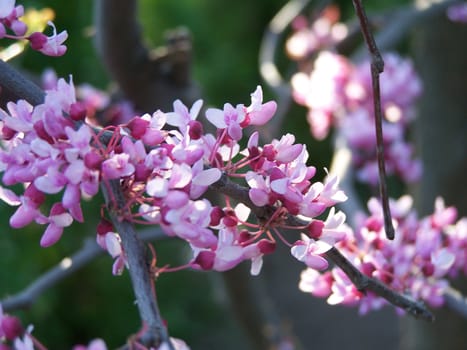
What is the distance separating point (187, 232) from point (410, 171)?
3.46 ft

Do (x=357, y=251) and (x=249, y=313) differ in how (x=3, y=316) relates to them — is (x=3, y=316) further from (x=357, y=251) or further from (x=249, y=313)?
(x=249, y=313)

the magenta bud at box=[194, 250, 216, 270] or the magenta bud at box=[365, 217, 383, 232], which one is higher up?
the magenta bud at box=[194, 250, 216, 270]

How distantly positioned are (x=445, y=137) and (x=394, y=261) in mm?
959

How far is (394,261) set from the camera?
→ 800mm

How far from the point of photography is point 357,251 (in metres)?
0.78

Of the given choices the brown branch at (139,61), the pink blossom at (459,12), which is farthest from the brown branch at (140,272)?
the pink blossom at (459,12)

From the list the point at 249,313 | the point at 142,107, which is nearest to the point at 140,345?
the point at 142,107

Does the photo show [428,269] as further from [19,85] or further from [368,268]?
[19,85]

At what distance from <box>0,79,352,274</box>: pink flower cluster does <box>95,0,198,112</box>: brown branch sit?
2.21 ft

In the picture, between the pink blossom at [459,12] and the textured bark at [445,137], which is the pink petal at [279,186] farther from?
the textured bark at [445,137]

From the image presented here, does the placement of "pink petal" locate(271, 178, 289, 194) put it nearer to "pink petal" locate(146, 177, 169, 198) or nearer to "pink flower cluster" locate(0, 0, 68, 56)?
"pink petal" locate(146, 177, 169, 198)

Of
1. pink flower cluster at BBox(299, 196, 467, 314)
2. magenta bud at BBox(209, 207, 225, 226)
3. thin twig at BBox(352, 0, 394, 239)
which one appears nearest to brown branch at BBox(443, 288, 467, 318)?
pink flower cluster at BBox(299, 196, 467, 314)

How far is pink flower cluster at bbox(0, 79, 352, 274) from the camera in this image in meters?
0.48

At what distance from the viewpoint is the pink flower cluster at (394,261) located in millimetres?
733
